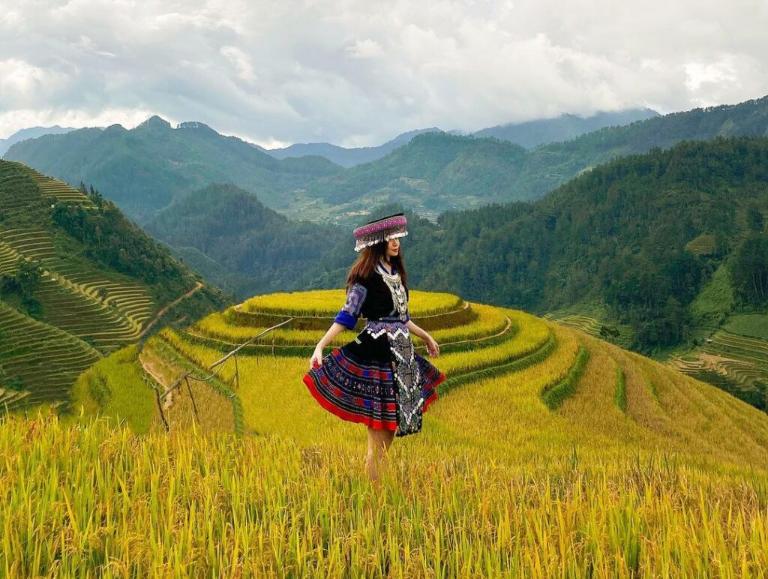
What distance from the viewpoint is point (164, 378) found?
1794 centimetres

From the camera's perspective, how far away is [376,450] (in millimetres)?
4410

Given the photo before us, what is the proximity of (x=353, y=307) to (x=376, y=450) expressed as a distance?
1213 mm

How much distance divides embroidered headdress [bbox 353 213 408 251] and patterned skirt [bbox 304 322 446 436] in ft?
2.39

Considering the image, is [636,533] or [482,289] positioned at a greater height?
[636,533]

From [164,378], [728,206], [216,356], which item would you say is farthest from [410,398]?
[728,206]

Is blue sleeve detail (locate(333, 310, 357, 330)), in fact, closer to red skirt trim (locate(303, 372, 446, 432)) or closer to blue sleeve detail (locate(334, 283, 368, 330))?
blue sleeve detail (locate(334, 283, 368, 330))

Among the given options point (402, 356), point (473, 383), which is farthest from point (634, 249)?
point (402, 356)

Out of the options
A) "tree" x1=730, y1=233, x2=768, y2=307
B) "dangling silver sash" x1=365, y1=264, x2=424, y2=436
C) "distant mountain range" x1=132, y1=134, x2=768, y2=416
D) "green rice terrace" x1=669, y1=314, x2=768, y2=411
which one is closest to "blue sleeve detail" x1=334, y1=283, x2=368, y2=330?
"dangling silver sash" x1=365, y1=264, x2=424, y2=436

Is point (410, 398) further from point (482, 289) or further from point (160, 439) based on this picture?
point (482, 289)

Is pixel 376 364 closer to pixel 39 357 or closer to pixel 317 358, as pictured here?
pixel 317 358

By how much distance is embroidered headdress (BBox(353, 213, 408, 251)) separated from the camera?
4648mm

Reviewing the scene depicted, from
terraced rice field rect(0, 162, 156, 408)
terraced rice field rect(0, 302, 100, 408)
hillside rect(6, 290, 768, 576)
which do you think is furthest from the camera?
terraced rice field rect(0, 162, 156, 408)

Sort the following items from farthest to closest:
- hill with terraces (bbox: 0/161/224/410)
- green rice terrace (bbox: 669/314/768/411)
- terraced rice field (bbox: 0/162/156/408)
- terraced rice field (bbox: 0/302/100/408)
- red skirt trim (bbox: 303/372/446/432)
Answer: green rice terrace (bbox: 669/314/768/411) → hill with terraces (bbox: 0/161/224/410) → terraced rice field (bbox: 0/162/156/408) → terraced rice field (bbox: 0/302/100/408) → red skirt trim (bbox: 303/372/446/432)

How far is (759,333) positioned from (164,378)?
3334 inches
